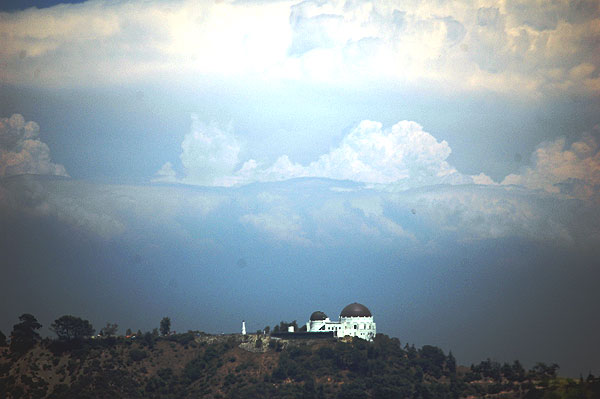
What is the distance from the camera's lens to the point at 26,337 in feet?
638

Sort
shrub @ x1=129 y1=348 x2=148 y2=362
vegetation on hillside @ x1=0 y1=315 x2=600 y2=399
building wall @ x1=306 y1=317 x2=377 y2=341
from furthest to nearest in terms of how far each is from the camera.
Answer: building wall @ x1=306 y1=317 x2=377 y2=341 < shrub @ x1=129 y1=348 x2=148 y2=362 < vegetation on hillside @ x1=0 y1=315 x2=600 y2=399

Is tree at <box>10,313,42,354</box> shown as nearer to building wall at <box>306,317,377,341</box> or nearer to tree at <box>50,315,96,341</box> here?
tree at <box>50,315,96,341</box>

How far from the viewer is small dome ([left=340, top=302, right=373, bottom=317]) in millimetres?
197500

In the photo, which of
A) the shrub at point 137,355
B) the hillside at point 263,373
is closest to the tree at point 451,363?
the hillside at point 263,373

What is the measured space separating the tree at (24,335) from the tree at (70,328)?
3.71 m

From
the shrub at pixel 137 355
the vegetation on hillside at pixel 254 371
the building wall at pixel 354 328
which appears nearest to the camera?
the vegetation on hillside at pixel 254 371

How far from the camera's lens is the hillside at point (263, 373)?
176 m

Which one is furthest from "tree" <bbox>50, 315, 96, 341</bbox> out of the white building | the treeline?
the white building

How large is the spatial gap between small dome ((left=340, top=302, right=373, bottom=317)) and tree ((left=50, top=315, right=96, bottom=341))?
5149 cm

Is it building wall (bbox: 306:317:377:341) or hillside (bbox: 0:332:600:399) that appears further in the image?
building wall (bbox: 306:317:377:341)

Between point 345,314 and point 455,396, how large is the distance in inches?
1284

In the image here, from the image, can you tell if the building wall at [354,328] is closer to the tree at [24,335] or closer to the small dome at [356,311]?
the small dome at [356,311]

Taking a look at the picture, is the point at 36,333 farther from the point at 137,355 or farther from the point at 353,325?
the point at 353,325

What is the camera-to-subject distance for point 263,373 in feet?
612
